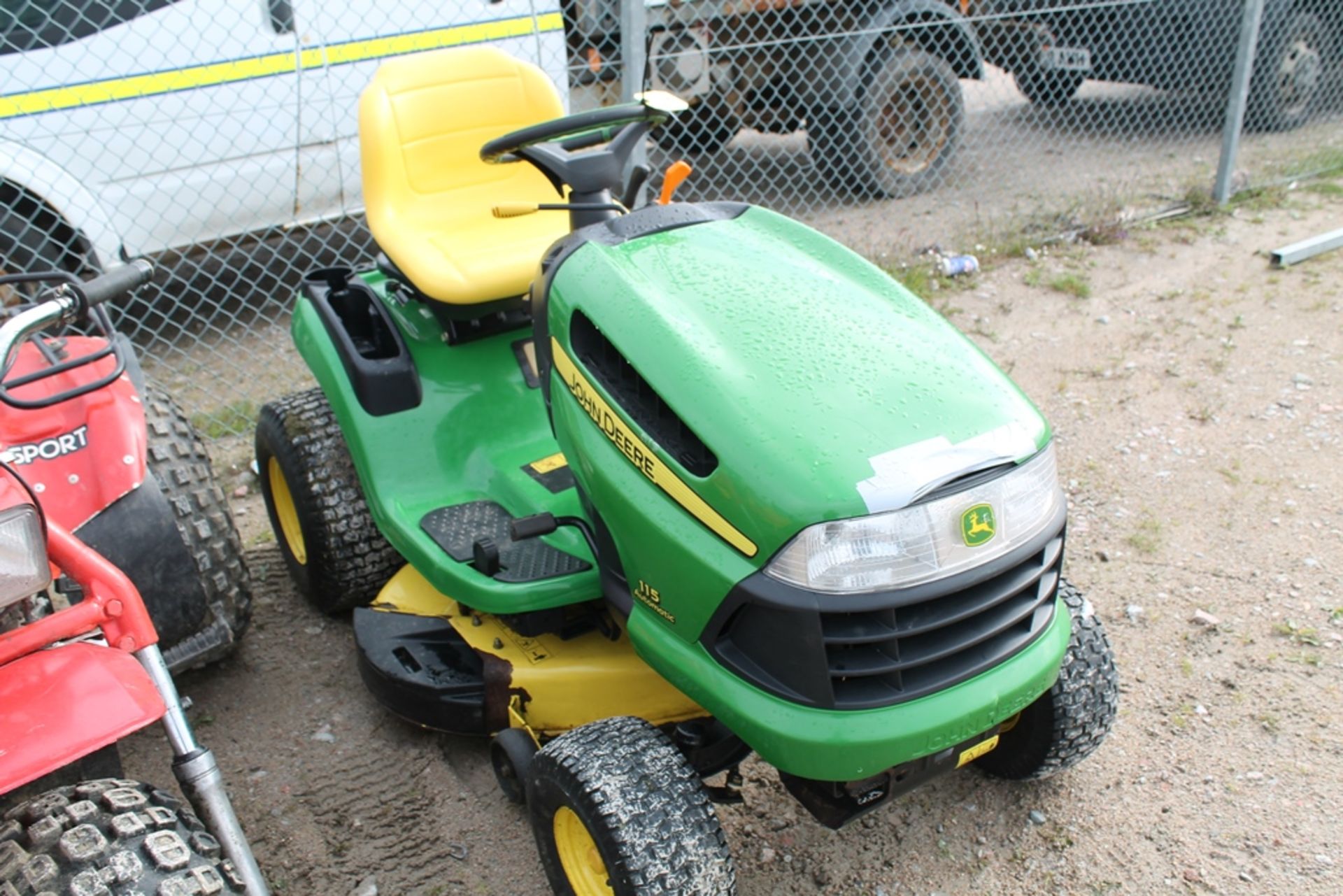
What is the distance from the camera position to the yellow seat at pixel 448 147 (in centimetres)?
289

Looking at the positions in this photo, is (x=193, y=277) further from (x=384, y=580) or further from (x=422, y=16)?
(x=384, y=580)

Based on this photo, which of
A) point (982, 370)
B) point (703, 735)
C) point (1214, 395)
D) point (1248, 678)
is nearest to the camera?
point (982, 370)

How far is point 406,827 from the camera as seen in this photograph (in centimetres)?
240

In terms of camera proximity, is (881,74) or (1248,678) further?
(881,74)

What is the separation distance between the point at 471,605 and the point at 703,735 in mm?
573

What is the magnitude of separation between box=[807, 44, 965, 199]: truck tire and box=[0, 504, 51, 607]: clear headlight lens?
207 inches

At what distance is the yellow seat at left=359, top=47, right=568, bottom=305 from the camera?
289cm

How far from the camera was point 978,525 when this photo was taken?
170cm

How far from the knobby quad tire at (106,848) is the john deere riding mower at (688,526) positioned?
0.58 m

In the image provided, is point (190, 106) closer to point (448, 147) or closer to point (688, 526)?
point (448, 147)

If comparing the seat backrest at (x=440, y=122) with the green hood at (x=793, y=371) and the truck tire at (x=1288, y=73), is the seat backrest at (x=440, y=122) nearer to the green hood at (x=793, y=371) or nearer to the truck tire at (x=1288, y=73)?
the green hood at (x=793, y=371)

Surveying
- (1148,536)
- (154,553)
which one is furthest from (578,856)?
(1148,536)

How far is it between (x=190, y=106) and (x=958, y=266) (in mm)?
3422

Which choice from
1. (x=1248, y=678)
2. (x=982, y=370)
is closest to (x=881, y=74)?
(x=1248, y=678)
